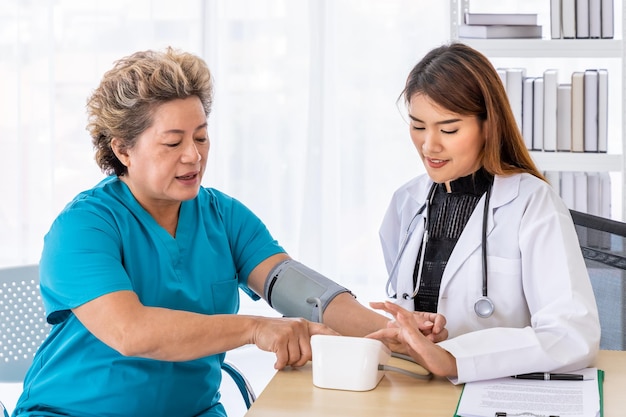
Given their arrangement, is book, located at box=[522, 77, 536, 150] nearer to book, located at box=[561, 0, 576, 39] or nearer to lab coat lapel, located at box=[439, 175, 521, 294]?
book, located at box=[561, 0, 576, 39]

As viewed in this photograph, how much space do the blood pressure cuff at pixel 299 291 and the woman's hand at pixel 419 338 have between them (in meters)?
0.17

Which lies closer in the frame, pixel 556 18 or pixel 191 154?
pixel 191 154

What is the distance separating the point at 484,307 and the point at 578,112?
1.20 m

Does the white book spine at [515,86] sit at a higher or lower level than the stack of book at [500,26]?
lower

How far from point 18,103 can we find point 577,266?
9.71ft

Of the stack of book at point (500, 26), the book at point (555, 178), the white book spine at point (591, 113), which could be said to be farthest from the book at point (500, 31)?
the book at point (555, 178)

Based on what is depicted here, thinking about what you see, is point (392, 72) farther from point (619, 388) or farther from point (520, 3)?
point (619, 388)

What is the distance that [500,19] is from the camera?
8.96 ft

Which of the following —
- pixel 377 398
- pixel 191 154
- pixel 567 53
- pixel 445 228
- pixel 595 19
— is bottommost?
pixel 377 398

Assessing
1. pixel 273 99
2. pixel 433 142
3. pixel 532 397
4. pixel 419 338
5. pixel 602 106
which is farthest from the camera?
pixel 273 99

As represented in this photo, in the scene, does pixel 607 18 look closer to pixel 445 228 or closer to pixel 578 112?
pixel 578 112

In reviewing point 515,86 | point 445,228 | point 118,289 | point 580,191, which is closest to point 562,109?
point 515,86

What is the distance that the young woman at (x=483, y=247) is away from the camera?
152 centimetres

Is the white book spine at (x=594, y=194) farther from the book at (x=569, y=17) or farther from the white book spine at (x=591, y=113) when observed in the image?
the book at (x=569, y=17)
